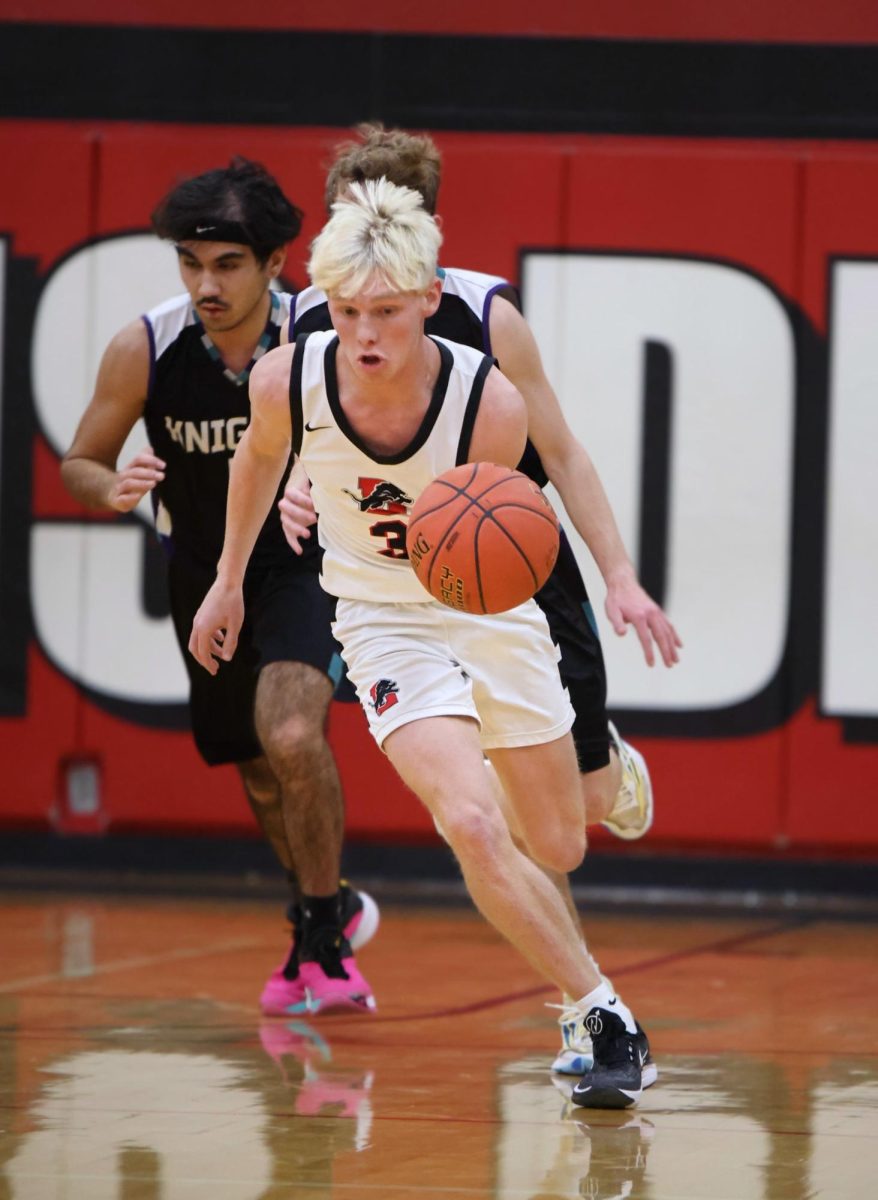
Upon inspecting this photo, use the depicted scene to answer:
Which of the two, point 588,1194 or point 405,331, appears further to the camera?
point 405,331

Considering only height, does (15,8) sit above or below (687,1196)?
above

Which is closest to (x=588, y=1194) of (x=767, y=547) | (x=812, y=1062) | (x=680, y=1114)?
(x=680, y=1114)

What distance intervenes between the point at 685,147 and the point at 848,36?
0.82 m

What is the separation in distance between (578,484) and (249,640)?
5.12ft

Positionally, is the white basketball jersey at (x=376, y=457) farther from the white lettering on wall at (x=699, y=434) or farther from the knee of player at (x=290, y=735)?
the white lettering on wall at (x=699, y=434)

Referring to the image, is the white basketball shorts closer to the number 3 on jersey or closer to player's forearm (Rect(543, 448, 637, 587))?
the number 3 on jersey

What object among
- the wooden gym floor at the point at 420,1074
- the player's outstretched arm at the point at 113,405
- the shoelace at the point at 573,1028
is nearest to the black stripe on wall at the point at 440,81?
the player's outstretched arm at the point at 113,405

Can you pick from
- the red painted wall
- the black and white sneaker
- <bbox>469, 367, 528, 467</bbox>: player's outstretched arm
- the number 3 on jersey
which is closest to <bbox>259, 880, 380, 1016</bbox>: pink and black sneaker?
the black and white sneaker

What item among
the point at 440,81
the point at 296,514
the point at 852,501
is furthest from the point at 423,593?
the point at 440,81

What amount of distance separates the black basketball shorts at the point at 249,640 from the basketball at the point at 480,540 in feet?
4.81

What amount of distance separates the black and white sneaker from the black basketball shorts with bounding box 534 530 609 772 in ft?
3.12

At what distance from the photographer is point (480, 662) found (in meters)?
4.92

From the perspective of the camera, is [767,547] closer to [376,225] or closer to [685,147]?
[685,147]

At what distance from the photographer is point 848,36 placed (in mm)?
8867
